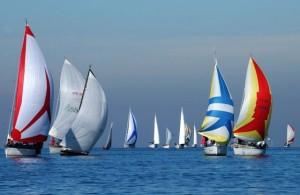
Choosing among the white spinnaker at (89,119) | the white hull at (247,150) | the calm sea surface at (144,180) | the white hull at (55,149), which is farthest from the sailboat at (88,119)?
the white hull at (55,149)

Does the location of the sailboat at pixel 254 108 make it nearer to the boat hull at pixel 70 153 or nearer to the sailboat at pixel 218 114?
the sailboat at pixel 218 114

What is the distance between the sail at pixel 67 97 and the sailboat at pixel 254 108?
642 inches

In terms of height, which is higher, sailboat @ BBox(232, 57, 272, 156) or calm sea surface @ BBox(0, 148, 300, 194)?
sailboat @ BBox(232, 57, 272, 156)

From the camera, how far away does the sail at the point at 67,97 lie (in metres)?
96.4

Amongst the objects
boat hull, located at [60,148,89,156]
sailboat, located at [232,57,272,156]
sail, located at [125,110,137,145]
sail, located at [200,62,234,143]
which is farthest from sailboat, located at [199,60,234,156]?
sail, located at [125,110,137,145]

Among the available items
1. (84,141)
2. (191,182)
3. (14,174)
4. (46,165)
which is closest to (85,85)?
(84,141)

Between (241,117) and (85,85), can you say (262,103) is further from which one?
(85,85)

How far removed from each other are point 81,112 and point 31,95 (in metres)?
7.52

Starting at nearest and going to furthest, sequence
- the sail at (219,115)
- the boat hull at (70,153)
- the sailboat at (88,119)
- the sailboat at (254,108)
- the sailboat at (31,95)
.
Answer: the sailboat at (31,95) → the sailboat at (88,119) → the boat hull at (70,153) → the sailboat at (254,108) → the sail at (219,115)

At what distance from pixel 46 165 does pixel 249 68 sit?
26808 mm

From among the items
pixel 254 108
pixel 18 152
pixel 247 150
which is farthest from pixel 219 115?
pixel 18 152

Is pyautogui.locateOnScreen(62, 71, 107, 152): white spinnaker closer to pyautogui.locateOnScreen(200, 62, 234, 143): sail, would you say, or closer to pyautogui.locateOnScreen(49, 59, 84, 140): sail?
pyautogui.locateOnScreen(49, 59, 84, 140): sail

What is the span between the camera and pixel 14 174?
2557 inches

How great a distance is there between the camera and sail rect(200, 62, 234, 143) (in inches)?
3784
